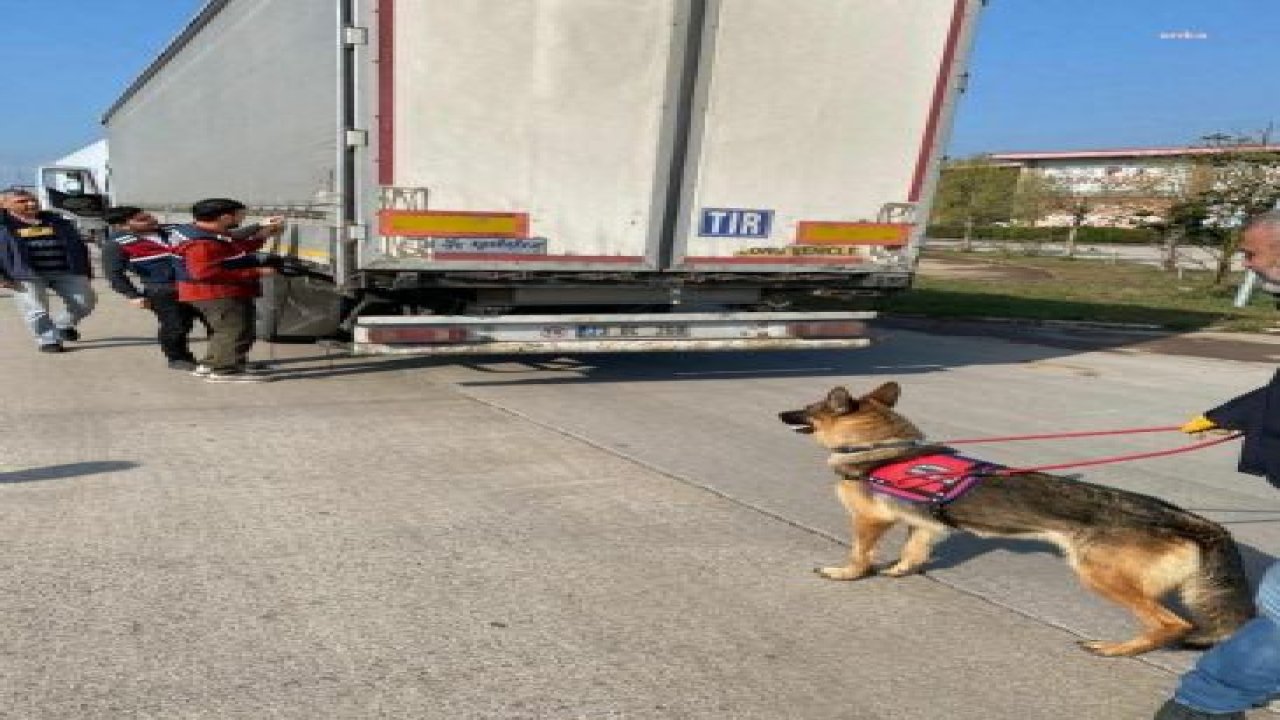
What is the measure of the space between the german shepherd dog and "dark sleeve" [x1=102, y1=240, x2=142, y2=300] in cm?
698

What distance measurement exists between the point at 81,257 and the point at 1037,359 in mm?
10329

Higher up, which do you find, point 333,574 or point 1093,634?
point 1093,634

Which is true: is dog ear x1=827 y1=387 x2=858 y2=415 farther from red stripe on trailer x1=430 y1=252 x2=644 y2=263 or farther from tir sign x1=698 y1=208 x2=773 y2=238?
tir sign x1=698 y1=208 x2=773 y2=238

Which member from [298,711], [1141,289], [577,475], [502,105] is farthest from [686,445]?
[1141,289]

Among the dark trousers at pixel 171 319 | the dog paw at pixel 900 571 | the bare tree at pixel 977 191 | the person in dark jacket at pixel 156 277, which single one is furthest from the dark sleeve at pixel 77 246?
the bare tree at pixel 977 191

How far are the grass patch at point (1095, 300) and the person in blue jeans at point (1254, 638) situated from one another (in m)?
11.2

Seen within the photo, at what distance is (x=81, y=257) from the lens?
8.84m

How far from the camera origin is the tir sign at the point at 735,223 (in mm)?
6973

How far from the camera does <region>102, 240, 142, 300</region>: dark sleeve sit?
8.20 metres

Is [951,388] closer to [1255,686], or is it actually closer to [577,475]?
[577,475]

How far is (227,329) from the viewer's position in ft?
23.7

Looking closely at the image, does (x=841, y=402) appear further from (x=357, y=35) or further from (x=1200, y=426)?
(x=357, y=35)

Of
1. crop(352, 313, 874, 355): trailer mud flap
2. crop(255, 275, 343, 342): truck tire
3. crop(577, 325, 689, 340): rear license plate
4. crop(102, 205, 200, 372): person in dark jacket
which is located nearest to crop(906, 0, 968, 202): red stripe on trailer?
crop(352, 313, 874, 355): trailer mud flap

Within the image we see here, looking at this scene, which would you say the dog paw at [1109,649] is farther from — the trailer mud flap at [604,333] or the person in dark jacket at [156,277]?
the person in dark jacket at [156,277]
